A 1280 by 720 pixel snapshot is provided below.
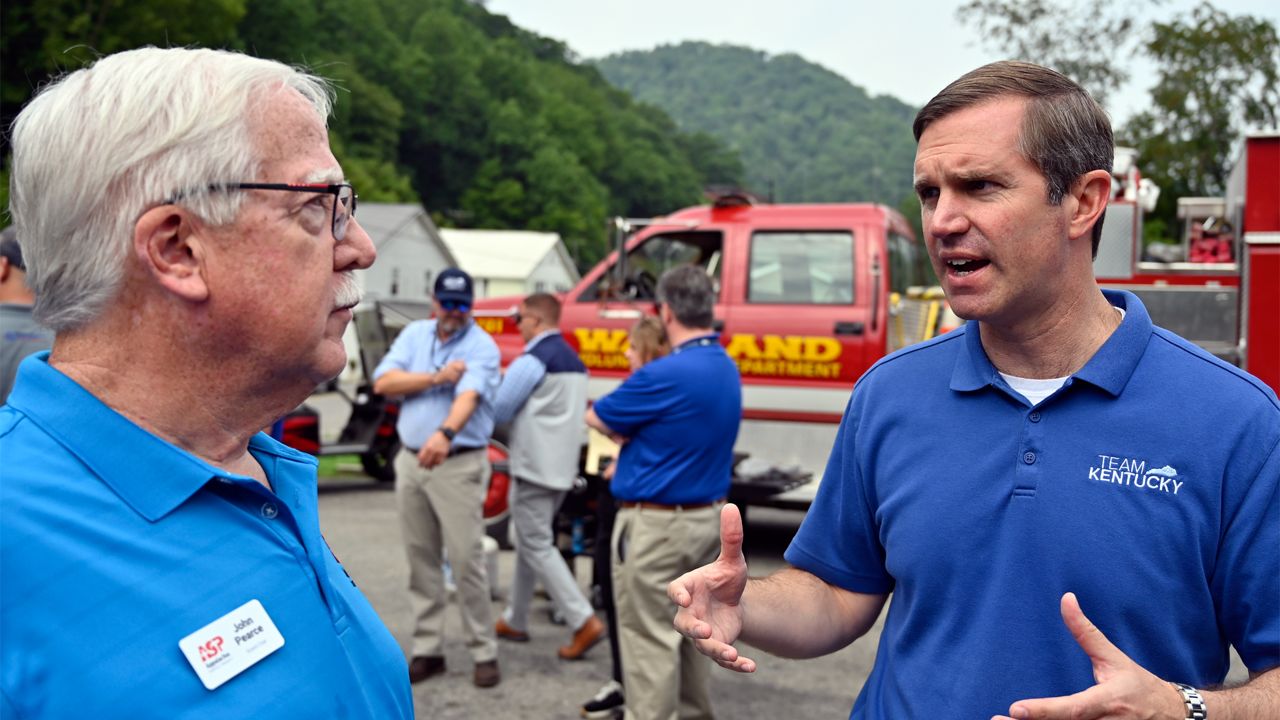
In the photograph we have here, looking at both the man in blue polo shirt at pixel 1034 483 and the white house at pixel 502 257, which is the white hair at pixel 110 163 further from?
the white house at pixel 502 257

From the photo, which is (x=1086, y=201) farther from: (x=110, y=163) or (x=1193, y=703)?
(x=110, y=163)

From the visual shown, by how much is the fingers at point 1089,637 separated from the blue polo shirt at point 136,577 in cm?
94

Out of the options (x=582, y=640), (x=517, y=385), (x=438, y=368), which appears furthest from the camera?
(x=517, y=385)

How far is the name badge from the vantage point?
125cm

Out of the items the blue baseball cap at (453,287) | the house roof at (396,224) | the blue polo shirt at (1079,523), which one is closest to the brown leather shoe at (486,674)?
the blue baseball cap at (453,287)

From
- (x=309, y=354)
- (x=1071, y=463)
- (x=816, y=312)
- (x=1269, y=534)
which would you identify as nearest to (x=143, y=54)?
(x=309, y=354)

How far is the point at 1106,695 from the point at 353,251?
47.0 inches

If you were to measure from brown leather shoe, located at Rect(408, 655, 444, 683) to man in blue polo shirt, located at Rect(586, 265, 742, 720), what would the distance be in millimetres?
1355

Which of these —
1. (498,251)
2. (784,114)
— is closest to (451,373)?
(498,251)

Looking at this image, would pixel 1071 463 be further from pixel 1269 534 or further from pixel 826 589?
pixel 826 589

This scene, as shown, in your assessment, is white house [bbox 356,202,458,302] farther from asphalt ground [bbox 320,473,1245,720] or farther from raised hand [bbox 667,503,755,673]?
raised hand [bbox 667,503,755,673]

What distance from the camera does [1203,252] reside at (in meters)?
7.36

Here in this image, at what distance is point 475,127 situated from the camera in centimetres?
7825

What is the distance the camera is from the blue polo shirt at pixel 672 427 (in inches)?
189
